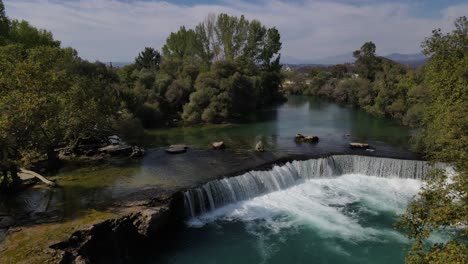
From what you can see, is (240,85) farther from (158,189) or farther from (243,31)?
(158,189)

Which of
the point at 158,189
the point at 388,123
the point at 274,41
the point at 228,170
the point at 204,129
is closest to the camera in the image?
the point at 158,189

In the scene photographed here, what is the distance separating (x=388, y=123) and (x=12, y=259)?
135 feet

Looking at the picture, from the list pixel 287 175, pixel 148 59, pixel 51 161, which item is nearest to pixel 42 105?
pixel 51 161

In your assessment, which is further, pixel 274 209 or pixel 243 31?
pixel 243 31

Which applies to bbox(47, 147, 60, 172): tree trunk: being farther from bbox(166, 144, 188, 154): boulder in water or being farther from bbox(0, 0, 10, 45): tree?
bbox(0, 0, 10, 45): tree

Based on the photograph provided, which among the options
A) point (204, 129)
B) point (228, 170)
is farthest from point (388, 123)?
point (228, 170)

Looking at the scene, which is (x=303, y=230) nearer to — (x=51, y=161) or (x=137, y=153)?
(x=137, y=153)

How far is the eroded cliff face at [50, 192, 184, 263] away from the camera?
12.6 metres

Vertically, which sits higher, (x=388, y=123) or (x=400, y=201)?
(x=388, y=123)

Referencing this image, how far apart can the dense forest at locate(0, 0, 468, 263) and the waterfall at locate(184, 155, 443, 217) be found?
7.74ft

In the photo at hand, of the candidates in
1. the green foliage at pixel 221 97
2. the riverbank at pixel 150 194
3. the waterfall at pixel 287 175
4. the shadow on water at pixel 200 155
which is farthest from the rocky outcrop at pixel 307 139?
the green foliage at pixel 221 97

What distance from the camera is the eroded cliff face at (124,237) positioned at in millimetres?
12617

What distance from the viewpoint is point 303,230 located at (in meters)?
16.8

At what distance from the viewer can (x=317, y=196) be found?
21141 millimetres
